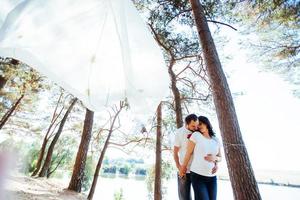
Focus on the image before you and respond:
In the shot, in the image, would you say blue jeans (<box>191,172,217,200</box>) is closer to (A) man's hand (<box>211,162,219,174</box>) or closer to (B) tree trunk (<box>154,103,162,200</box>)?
(A) man's hand (<box>211,162,219,174</box>)

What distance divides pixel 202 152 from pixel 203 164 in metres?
0.14

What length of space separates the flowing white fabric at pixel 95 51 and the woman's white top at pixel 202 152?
94cm

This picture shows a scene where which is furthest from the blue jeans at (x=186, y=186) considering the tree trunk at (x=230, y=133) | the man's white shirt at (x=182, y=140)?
the tree trunk at (x=230, y=133)

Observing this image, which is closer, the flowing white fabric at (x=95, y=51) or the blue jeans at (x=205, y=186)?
the flowing white fabric at (x=95, y=51)

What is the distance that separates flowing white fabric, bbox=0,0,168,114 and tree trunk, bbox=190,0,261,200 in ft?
6.14

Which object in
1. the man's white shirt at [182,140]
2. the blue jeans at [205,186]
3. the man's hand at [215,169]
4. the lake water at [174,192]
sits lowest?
the blue jeans at [205,186]

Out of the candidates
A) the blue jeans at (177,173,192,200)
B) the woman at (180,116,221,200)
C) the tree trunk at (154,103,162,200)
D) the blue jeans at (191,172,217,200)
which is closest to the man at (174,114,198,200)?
the blue jeans at (177,173,192,200)

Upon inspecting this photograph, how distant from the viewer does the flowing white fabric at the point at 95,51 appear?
165cm

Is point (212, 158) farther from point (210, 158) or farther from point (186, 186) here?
point (186, 186)

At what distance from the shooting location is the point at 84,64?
1.98 metres

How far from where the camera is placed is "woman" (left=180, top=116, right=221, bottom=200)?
2533 millimetres

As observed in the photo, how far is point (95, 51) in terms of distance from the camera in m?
1.98

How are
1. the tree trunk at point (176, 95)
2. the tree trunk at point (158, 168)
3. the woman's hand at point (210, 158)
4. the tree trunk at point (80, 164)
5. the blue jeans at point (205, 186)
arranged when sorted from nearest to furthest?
the blue jeans at point (205, 186), the woman's hand at point (210, 158), the tree trunk at point (176, 95), the tree trunk at point (80, 164), the tree trunk at point (158, 168)

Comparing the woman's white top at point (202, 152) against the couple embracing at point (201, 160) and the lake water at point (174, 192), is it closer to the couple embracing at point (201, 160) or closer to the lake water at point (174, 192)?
the couple embracing at point (201, 160)
